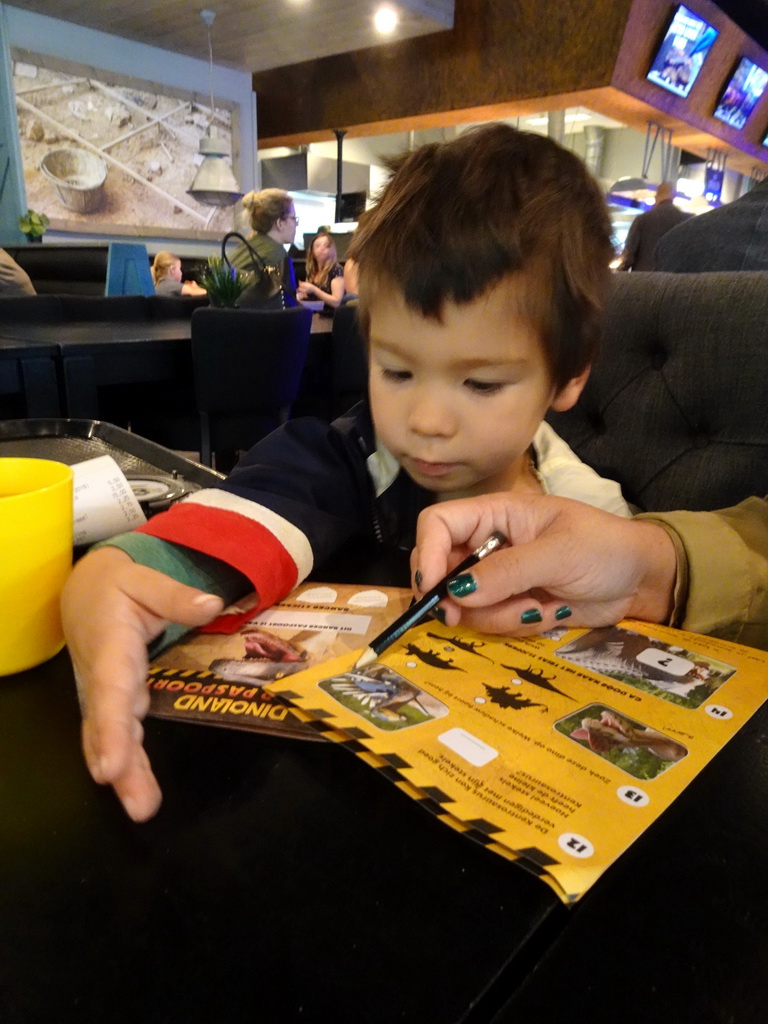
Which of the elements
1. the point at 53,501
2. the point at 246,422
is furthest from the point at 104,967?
the point at 246,422

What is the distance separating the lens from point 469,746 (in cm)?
37

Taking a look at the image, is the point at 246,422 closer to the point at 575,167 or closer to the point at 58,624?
the point at 575,167

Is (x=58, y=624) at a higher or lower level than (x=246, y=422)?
higher

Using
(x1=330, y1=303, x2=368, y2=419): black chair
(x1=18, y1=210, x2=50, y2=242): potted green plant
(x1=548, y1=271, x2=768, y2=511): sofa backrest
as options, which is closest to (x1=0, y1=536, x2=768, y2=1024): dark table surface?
(x1=548, y1=271, x2=768, y2=511): sofa backrest

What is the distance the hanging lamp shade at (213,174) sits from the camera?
687 cm

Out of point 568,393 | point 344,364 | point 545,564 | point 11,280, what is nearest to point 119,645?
point 545,564

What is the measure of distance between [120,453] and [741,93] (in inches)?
317

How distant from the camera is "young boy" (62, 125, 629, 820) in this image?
21.6 inches

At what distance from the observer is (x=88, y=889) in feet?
0.92

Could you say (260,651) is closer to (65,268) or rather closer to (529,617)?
(529,617)

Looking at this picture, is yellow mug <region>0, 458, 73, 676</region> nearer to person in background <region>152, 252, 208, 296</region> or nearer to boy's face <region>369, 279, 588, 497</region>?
boy's face <region>369, 279, 588, 497</region>

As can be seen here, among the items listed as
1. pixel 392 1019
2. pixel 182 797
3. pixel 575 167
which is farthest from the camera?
pixel 575 167

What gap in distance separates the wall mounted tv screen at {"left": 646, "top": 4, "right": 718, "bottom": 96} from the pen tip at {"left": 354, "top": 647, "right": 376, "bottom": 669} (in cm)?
672

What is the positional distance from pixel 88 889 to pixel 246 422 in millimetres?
2414
